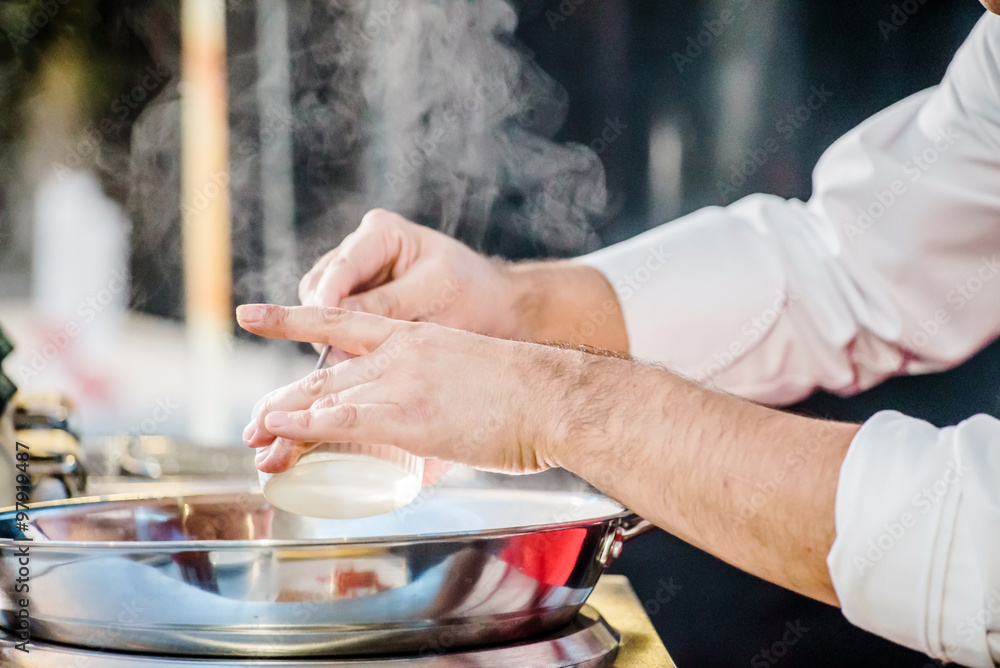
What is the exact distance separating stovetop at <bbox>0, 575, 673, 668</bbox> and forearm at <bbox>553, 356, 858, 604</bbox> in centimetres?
Result: 11

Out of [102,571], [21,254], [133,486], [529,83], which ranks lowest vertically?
[133,486]

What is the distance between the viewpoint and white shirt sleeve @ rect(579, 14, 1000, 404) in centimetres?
100

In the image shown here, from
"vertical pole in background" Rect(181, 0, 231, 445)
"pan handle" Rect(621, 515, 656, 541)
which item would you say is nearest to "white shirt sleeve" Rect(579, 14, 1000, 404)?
"pan handle" Rect(621, 515, 656, 541)

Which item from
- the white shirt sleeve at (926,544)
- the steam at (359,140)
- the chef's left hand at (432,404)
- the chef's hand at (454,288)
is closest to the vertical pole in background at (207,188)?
the steam at (359,140)

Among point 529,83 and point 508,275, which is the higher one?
point 529,83

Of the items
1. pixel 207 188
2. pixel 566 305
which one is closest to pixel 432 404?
pixel 566 305

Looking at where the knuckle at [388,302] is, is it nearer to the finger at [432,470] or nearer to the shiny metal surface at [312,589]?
the finger at [432,470]

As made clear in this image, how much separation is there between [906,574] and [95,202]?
1.78m

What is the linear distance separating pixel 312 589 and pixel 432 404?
0.15 metres

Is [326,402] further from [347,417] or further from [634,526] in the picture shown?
[634,526]

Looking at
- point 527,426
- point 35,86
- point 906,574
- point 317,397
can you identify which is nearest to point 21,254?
point 35,86

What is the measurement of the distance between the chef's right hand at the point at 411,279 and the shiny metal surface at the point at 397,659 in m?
0.37

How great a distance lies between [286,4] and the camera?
1.68 meters

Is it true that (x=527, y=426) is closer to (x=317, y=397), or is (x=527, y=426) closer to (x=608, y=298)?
(x=317, y=397)
